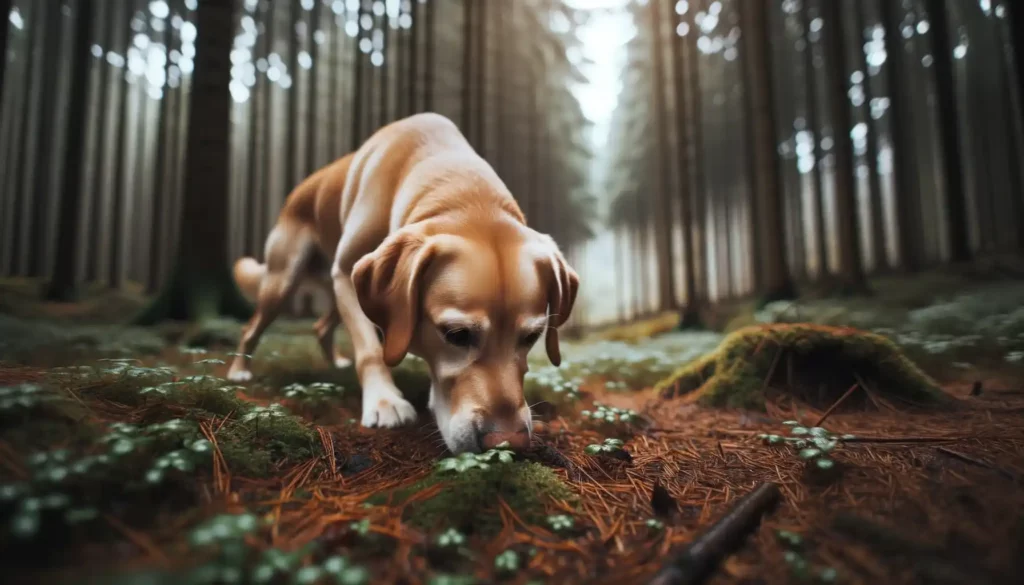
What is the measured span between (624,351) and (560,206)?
55.3 ft

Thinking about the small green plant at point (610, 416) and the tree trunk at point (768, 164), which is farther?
the tree trunk at point (768, 164)

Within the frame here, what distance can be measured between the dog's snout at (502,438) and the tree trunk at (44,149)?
1516cm

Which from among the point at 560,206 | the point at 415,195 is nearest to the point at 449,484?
the point at 415,195

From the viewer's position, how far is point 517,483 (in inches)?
66.2

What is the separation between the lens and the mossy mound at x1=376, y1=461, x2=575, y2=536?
1477mm

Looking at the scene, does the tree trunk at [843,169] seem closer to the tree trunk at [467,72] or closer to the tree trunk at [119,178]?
the tree trunk at [467,72]

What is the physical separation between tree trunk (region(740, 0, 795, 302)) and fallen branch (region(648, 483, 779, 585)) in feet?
26.1

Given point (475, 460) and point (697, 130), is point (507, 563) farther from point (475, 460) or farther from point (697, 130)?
point (697, 130)

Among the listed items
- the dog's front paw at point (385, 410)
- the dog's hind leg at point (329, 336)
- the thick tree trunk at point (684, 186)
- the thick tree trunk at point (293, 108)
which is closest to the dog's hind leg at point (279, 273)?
A: the dog's hind leg at point (329, 336)

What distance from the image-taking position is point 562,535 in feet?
4.84

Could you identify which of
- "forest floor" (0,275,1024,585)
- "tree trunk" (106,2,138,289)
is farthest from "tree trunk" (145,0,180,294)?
"forest floor" (0,275,1024,585)

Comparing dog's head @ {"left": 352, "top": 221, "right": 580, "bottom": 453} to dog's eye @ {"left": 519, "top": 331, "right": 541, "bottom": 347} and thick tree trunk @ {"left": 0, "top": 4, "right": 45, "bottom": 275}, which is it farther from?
thick tree trunk @ {"left": 0, "top": 4, "right": 45, "bottom": 275}

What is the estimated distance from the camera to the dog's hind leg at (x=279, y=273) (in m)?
3.83

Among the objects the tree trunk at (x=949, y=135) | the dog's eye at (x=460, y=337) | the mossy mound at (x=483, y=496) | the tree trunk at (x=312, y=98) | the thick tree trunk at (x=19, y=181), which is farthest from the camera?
the thick tree trunk at (x=19, y=181)
